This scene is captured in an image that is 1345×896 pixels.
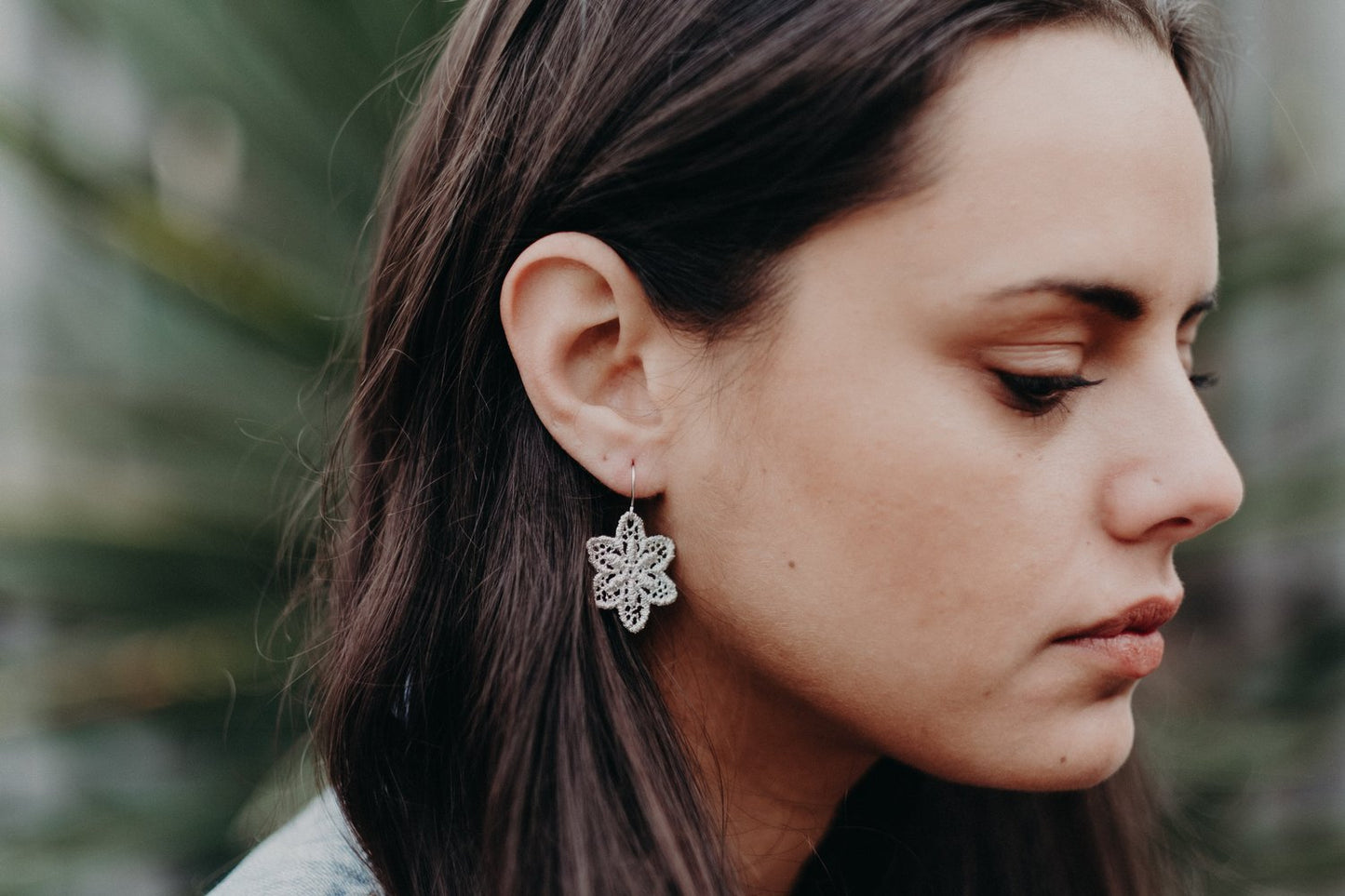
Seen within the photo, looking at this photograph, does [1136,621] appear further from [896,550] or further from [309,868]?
[309,868]

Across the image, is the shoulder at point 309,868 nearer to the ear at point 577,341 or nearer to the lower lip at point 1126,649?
the ear at point 577,341

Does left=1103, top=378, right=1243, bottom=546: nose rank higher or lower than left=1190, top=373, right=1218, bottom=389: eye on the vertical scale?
lower

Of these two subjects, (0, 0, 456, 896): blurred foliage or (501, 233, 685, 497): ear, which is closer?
(501, 233, 685, 497): ear

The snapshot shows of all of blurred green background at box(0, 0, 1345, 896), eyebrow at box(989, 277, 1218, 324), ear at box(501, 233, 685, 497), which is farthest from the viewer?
blurred green background at box(0, 0, 1345, 896)

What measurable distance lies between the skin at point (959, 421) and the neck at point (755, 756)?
0.30ft

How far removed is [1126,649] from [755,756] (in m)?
0.42

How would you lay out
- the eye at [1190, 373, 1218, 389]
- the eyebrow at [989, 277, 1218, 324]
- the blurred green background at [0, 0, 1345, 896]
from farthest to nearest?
the blurred green background at [0, 0, 1345, 896]
the eye at [1190, 373, 1218, 389]
the eyebrow at [989, 277, 1218, 324]

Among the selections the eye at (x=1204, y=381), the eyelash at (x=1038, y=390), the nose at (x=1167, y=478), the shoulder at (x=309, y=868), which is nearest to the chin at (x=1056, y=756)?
the nose at (x=1167, y=478)

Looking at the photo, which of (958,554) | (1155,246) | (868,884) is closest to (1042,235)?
(1155,246)

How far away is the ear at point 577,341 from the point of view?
3.78ft

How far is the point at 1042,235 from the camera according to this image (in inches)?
40.8

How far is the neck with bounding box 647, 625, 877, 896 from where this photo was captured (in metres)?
1.25

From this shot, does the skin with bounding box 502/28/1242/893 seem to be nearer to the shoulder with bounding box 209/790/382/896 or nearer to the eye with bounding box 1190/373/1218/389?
the eye with bounding box 1190/373/1218/389

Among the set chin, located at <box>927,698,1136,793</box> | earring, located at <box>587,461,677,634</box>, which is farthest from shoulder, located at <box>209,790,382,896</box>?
chin, located at <box>927,698,1136,793</box>
